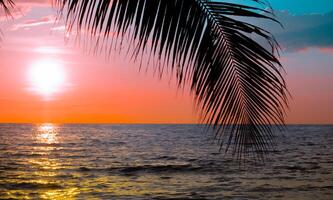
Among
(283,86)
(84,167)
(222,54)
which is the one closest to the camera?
(283,86)

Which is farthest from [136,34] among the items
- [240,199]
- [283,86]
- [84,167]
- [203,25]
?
[84,167]

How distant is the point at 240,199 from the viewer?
1841cm

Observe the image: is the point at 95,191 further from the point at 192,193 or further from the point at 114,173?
the point at 114,173

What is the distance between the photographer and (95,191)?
20469 mm

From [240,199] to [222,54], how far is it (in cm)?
1728

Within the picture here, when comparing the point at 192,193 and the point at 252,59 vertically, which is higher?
the point at 252,59

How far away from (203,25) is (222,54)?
151 mm

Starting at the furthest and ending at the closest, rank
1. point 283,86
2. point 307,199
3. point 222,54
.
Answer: point 307,199 < point 222,54 < point 283,86

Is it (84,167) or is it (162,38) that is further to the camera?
(84,167)

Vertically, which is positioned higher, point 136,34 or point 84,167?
point 136,34

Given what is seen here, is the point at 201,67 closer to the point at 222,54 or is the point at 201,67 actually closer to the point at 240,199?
the point at 222,54

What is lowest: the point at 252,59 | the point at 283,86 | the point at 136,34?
the point at 283,86

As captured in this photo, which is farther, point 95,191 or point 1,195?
point 95,191

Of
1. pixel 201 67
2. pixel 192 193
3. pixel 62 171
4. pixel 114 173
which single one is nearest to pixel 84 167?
pixel 62 171
